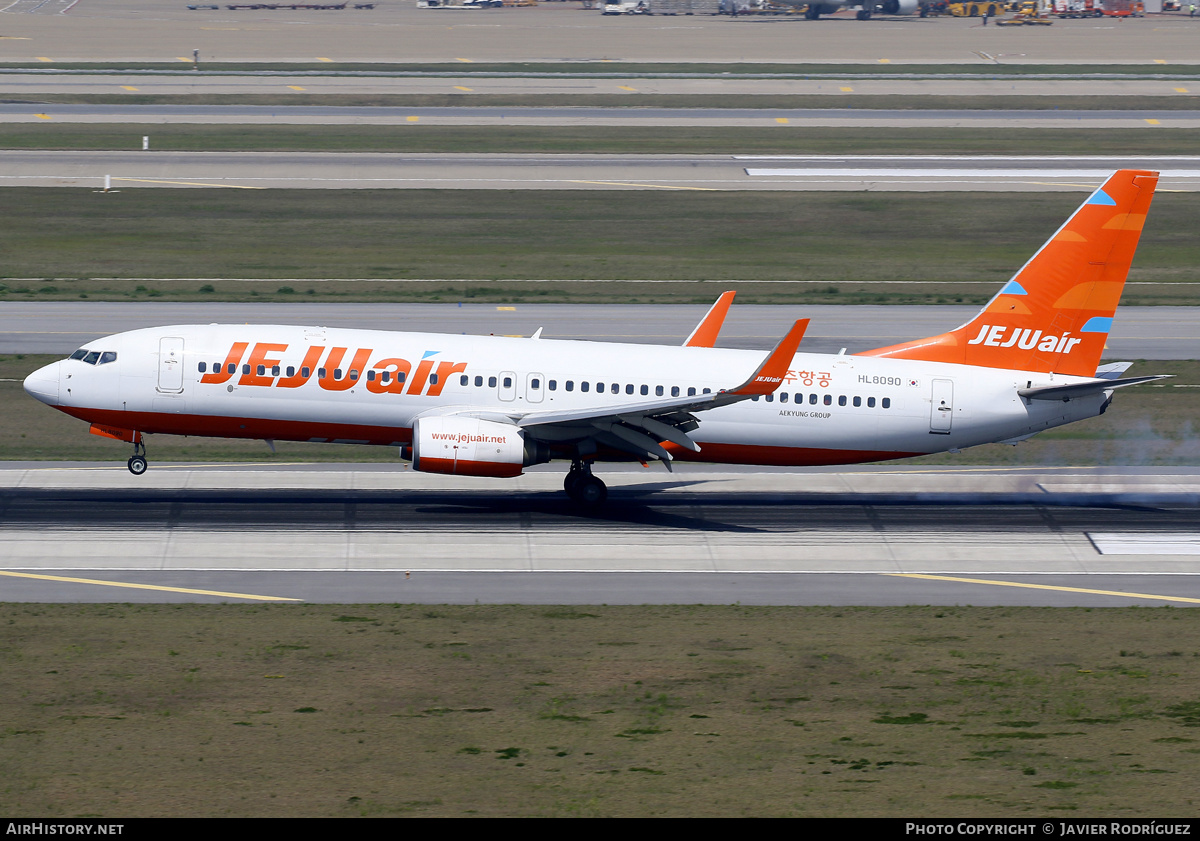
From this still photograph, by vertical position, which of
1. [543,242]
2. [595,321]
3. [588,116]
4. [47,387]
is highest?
[588,116]

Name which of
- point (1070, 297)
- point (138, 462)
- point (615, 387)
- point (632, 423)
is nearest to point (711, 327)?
point (615, 387)

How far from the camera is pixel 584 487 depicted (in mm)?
41031

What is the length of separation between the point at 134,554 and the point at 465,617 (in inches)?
392

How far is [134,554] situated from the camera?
35.3 metres

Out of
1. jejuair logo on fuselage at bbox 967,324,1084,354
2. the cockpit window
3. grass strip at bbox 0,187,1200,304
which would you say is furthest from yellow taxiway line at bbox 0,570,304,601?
grass strip at bbox 0,187,1200,304

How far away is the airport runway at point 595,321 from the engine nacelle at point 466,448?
74.4ft

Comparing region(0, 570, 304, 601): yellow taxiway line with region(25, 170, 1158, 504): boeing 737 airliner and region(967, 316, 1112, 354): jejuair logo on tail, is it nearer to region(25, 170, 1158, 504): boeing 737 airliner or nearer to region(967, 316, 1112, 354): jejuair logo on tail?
region(25, 170, 1158, 504): boeing 737 airliner

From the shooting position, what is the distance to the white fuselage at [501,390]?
1550 inches

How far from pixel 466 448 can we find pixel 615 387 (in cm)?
491

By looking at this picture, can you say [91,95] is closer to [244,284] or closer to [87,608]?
[244,284]

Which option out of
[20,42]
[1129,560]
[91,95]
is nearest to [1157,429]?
[1129,560]

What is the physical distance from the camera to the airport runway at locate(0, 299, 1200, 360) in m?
60.4

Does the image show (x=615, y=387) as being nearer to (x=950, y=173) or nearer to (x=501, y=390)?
(x=501, y=390)

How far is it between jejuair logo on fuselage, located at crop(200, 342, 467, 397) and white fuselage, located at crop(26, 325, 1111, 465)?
0.13ft
